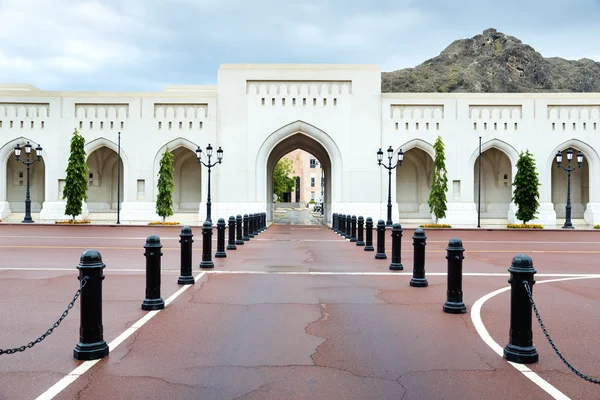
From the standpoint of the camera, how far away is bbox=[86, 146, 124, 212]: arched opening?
39250 mm

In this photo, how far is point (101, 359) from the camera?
499cm

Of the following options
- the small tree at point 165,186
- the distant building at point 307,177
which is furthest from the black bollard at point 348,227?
the distant building at point 307,177

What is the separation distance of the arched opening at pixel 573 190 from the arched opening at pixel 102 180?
3217 centimetres

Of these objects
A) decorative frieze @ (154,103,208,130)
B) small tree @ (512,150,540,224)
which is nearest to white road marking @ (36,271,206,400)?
decorative frieze @ (154,103,208,130)

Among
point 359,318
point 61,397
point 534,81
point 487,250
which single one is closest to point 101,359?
point 61,397

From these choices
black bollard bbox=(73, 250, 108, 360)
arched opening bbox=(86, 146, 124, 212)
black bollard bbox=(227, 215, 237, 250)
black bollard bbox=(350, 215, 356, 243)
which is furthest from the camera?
arched opening bbox=(86, 146, 124, 212)

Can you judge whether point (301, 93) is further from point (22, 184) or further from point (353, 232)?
point (22, 184)

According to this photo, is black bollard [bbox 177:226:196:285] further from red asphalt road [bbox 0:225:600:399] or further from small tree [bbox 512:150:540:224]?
small tree [bbox 512:150:540:224]

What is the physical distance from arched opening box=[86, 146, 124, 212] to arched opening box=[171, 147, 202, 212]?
4.24m

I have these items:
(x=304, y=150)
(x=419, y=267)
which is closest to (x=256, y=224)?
(x=419, y=267)

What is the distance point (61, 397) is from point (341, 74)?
31924 mm

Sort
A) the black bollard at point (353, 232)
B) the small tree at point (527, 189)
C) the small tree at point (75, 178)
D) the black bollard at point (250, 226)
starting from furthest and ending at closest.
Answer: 1. the small tree at point (75, 178)
2. the small tree at point (527, 189)
3. the black bollard at point (250, 226)
4. the black bollard at point (353, 232)

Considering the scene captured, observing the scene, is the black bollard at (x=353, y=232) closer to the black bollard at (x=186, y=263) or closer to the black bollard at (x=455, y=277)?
the black bollard at (x=186, y=263)

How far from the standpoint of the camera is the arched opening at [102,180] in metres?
39.2
